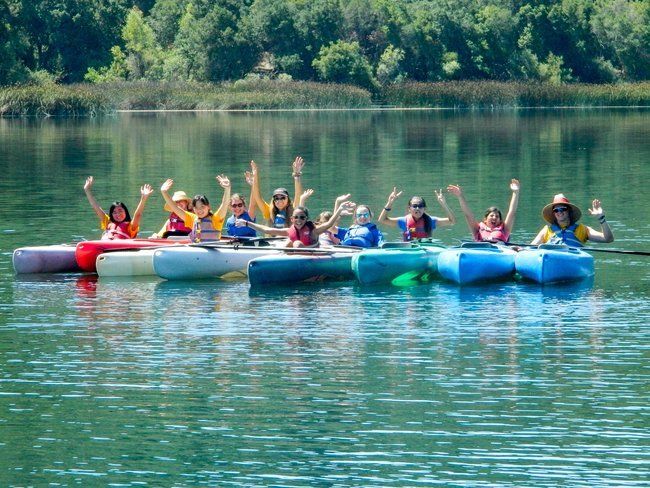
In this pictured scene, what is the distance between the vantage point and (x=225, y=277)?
18438 mm

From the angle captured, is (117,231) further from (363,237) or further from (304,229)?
(363,237)

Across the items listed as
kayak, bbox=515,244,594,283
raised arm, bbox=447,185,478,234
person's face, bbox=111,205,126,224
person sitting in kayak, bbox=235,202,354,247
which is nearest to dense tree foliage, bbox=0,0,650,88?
person's face, bbox=111,205,126,224

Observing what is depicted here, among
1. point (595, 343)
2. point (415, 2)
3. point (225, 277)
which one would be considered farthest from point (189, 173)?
point (415, 2)

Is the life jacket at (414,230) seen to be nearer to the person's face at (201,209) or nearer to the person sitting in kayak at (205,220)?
the person sitting in kayak at (205,220)

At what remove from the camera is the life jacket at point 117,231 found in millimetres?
19234

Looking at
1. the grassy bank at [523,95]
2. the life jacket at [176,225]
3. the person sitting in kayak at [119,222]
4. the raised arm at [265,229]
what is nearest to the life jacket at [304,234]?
the raised arm at [265,229]

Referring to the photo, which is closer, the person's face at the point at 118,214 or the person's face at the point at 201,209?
the person's face at the point at 201,209

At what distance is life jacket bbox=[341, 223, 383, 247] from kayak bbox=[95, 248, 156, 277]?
2474 mm

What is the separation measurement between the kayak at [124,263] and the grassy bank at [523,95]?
58916 mm

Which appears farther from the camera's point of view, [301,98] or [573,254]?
[301,98]

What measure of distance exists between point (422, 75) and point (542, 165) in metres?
52.0

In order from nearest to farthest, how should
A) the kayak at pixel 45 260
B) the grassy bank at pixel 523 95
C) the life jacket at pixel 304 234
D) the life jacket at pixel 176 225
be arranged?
the life jacket at pixel 304 234 → the kayak at pixel 45 260 → the life jacket at pixel 176 225 → the grassy bank at pixel 523 95

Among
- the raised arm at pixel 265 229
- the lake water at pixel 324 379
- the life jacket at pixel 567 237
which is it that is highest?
the raised arm at pixel 265 229

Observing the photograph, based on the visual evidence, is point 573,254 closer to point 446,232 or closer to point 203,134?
point 446,232
